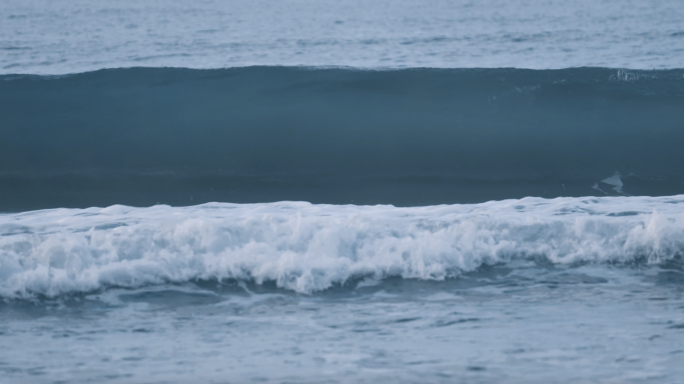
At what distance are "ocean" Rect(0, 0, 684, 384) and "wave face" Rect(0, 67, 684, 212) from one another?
3 centimetres

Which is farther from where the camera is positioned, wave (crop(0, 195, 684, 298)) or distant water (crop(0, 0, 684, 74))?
distant water (crop(0, 0, 684, 74))

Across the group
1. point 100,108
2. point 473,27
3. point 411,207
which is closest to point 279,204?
point 411,207

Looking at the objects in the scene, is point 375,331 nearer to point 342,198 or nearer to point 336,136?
point 342,198

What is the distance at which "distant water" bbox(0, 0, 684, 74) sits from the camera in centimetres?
938

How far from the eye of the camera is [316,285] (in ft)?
13.6

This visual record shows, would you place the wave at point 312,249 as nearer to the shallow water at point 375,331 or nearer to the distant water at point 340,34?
the shallow water at point 375,331

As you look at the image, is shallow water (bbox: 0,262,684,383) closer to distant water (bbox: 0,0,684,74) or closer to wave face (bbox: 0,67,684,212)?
wave face (bbox: 0,67,684,212)

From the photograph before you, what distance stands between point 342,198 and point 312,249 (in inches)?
75.5

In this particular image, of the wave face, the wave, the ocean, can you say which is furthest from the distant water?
the wave

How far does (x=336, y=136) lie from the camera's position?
7691mm

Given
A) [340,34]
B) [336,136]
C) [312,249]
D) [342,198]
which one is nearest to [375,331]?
[312,249]

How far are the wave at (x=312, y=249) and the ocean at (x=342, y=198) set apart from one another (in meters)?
0.02

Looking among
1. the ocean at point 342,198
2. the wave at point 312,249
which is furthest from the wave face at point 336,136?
the wave at point 312,249

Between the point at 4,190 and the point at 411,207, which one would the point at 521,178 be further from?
the point at 4,190
